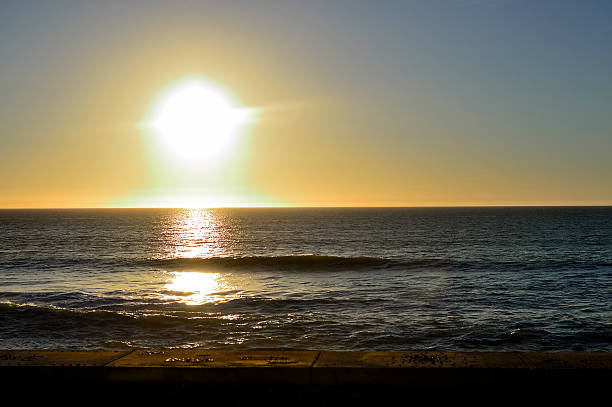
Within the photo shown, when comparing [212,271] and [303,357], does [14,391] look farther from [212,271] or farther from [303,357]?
[212,271]

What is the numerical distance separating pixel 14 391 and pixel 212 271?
3219 centimetres

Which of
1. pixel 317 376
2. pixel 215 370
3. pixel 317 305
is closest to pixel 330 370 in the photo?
pixel 317 376

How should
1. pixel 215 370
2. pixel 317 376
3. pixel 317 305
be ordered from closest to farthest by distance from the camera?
pixel 317 376, pixel 215 370, pixel 317 305

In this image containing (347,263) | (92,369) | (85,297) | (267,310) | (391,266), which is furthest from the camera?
(347,263)

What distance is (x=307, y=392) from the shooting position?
263 inches

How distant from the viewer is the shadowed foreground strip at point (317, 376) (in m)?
6.64

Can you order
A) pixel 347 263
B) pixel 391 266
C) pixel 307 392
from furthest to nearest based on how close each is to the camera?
pixel 347 263 → pixel 391 266 → pixel 307 392

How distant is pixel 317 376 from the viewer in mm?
6875

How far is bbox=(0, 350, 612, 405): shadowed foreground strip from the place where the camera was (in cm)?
664

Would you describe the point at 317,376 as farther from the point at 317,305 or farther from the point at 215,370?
the point at 317,305

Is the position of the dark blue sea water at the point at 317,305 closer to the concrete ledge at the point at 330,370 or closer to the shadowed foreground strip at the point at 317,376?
the concrete ledge at the point at 330,370

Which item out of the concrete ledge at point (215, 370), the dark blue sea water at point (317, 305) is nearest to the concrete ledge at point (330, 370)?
the concrete ledge at point (215, 370)

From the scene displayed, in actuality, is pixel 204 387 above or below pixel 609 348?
above

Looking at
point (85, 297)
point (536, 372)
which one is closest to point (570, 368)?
point (536, 372)
